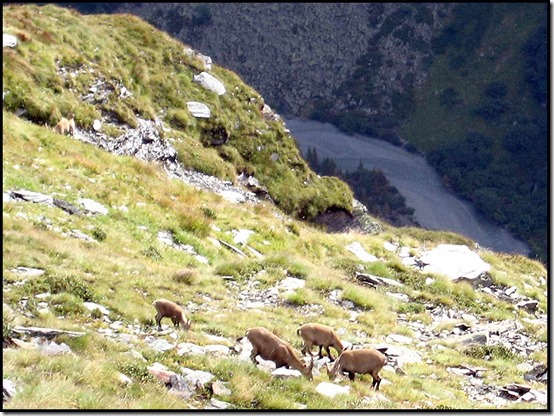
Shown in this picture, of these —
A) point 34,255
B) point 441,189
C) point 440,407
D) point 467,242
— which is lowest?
point 441,189

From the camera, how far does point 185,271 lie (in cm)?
A: 1852

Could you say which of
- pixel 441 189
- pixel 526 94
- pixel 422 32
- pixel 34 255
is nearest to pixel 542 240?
pixel 441 189

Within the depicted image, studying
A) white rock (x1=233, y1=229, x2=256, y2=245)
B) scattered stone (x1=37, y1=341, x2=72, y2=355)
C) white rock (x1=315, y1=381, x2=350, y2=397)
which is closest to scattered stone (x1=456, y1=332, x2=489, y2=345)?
white rock (x1=315, y1=381, x2=350, y2=397)

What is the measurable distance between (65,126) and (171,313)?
17552mm

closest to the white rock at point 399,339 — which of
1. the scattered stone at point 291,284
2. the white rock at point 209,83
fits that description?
the scattered stone at point 291,284

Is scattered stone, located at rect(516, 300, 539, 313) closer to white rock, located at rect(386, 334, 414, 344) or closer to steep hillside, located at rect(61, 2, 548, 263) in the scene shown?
white rock, located at rect(386, 334, 414, 344)

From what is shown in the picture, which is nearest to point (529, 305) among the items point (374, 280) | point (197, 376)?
point (374, 280)

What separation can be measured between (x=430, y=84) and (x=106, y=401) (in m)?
160

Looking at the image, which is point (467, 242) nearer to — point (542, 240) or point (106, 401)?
point (106, 401)

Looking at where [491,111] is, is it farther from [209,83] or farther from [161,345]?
[161,345]

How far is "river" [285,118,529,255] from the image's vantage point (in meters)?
124

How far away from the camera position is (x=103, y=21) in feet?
148

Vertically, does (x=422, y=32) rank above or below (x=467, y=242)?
above

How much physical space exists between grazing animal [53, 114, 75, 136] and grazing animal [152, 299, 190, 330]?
16.9 metres
